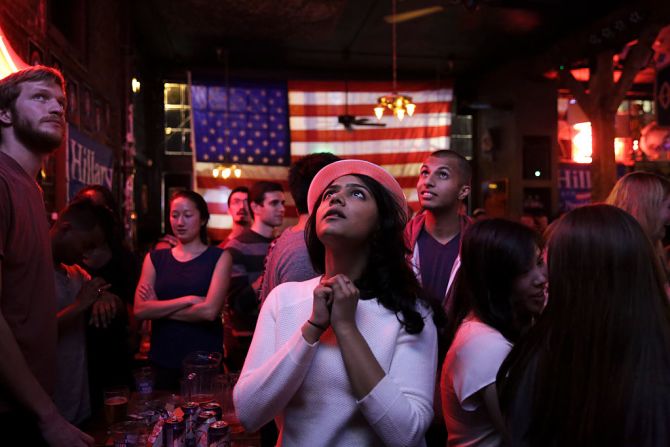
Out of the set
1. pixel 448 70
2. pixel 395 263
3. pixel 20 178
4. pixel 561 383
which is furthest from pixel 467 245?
pixel 448 70

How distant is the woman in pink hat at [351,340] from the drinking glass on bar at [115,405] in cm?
88

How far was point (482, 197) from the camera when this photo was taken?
38.6ft

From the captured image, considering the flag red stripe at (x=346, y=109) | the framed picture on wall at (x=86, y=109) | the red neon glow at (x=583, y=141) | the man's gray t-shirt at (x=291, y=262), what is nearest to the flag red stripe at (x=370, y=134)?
the flag red stripe at (x=346, y=109)

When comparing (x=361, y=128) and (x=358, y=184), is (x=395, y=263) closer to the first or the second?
(x=358, y=184)

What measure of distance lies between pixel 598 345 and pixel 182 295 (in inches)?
99.0

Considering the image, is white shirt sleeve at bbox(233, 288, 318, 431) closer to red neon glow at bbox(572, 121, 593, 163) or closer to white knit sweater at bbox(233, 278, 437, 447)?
white knit sweater at bbox(233, 278, 437, 447)

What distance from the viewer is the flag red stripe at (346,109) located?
10266mm

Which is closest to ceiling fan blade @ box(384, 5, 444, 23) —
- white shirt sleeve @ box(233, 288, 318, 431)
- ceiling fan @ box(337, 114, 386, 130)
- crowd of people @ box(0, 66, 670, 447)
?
ceiling fan @ box(337, 114, 386, 130)

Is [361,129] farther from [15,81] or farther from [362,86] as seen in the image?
[15,81]

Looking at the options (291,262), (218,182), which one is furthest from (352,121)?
(291,262)

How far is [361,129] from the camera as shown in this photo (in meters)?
10.5

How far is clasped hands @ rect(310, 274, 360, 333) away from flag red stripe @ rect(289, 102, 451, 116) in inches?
356

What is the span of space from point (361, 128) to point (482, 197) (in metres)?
3.15

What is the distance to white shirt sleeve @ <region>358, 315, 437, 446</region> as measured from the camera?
139cm
